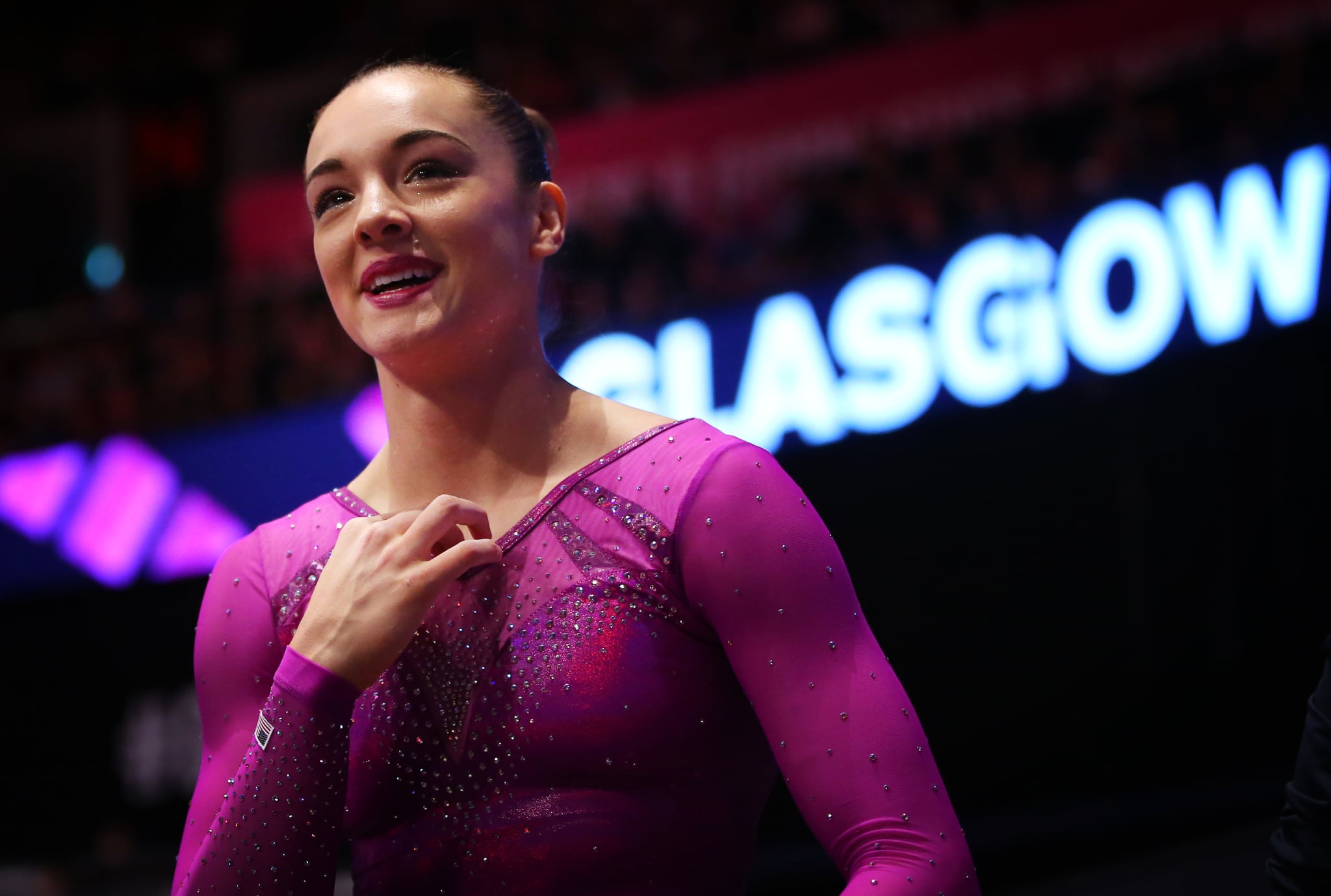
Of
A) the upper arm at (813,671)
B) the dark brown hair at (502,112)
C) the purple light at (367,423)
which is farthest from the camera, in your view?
the purple light at (367,423)

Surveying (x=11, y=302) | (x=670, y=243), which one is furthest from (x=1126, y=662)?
(x=11, y=302)

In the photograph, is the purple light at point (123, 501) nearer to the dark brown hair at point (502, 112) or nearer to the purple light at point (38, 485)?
the purple light at point (38, 485)

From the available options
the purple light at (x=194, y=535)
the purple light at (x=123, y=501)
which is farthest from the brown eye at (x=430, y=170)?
→ the purple light at (x=123, y=501)

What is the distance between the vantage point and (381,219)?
1370mm

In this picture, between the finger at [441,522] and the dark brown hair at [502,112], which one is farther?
the dark brown hair at [502,112]

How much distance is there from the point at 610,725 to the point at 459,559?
22cm

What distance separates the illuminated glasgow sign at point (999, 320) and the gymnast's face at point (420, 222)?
3.10 meters

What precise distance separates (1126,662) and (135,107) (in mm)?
9270

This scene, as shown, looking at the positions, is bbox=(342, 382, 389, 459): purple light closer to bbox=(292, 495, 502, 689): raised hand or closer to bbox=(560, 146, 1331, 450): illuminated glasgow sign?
bbox=(560, 146, 1331, 450): illuminated glasgow sign

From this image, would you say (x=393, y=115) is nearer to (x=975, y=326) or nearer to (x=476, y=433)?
(x=476, y=433)

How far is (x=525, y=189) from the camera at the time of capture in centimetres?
148

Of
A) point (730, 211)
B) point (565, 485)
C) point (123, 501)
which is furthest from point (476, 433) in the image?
point (730, 211)

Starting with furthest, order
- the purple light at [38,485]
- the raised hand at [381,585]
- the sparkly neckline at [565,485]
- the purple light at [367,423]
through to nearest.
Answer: the purple light at [38,485], the purple light at [367,423], the sparkly neckline at [565,485], the raised hand at [381,585]

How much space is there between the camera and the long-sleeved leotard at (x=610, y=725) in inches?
47.1
